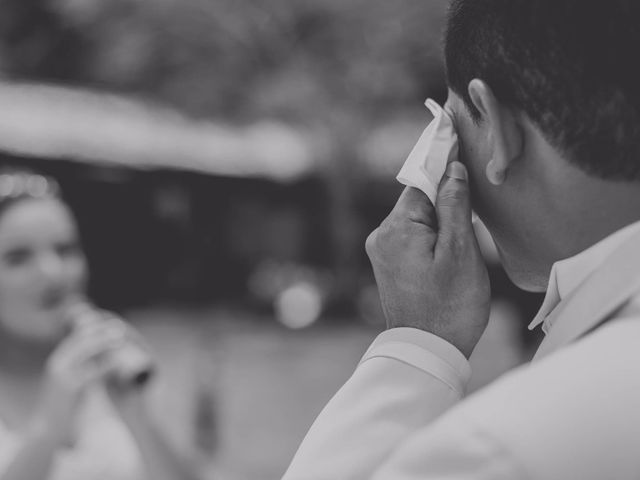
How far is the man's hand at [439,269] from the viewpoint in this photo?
1.14 m

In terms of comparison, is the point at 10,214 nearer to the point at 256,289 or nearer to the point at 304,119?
the point at 304,119

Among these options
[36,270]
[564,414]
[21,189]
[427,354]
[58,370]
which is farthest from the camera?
[21,189]

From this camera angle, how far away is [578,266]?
1011 millimetres

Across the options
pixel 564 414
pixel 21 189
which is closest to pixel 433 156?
pixel 564 414

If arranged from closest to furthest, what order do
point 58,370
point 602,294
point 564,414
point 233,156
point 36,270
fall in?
point 564,414, point 602,294, point 58,370, point 36,270, point 233,156

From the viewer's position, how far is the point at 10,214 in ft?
9.37

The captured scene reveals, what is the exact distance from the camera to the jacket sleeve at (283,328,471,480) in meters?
1.04

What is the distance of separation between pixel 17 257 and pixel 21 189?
24 cm

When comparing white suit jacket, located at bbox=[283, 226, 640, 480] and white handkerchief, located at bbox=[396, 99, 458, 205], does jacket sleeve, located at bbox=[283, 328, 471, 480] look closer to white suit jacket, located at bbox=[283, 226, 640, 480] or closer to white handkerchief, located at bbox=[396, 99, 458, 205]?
white suit jacket, located at bbox=[283, 226, 640, 480]

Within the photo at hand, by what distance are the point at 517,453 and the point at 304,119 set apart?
13767 millimetres

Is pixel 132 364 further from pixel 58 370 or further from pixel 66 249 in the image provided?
pixel 66 249

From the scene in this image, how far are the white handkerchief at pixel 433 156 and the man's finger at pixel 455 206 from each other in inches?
0.7

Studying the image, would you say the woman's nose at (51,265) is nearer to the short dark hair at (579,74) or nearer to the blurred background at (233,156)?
the short dark hair at (579,74)

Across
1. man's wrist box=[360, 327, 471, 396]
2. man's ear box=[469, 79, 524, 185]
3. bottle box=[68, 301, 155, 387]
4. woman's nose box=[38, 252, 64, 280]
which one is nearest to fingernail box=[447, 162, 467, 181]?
man's ear box=[469, 79, 524, 185]
